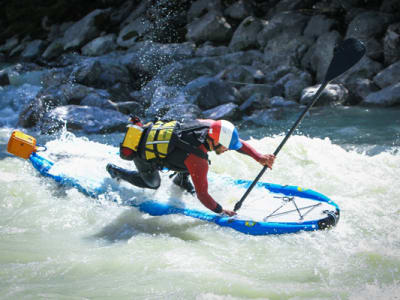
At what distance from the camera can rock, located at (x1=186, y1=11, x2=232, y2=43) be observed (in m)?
13.3

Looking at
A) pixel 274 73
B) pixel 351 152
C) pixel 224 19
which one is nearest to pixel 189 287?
pixel 351 152

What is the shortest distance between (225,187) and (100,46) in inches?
462

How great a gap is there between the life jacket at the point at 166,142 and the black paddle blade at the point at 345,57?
150 cm

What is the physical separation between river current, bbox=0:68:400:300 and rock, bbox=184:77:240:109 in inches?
158

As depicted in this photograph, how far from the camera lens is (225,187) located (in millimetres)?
4883

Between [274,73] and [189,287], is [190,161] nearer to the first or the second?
[189,287]

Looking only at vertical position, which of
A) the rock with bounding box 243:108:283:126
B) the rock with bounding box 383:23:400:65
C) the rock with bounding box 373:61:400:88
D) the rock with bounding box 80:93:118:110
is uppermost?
the rock with bounding box 383:23:400:65

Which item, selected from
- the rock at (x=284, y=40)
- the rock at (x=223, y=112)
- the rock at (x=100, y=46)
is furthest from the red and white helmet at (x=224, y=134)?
the rock at (x=100, y=46)

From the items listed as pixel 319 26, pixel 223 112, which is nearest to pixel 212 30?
pixel 319 26

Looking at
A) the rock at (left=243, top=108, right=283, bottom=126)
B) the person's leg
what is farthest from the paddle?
the rock at (left=243, top=108, right=283, bottom=126)

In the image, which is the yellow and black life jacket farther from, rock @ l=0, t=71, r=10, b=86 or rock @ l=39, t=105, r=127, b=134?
rock @ l=0, t=71, r=10, b=86

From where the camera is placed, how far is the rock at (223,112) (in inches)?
359

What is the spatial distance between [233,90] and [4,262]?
293 inches

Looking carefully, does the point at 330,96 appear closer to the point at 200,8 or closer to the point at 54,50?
the point at 200,8
